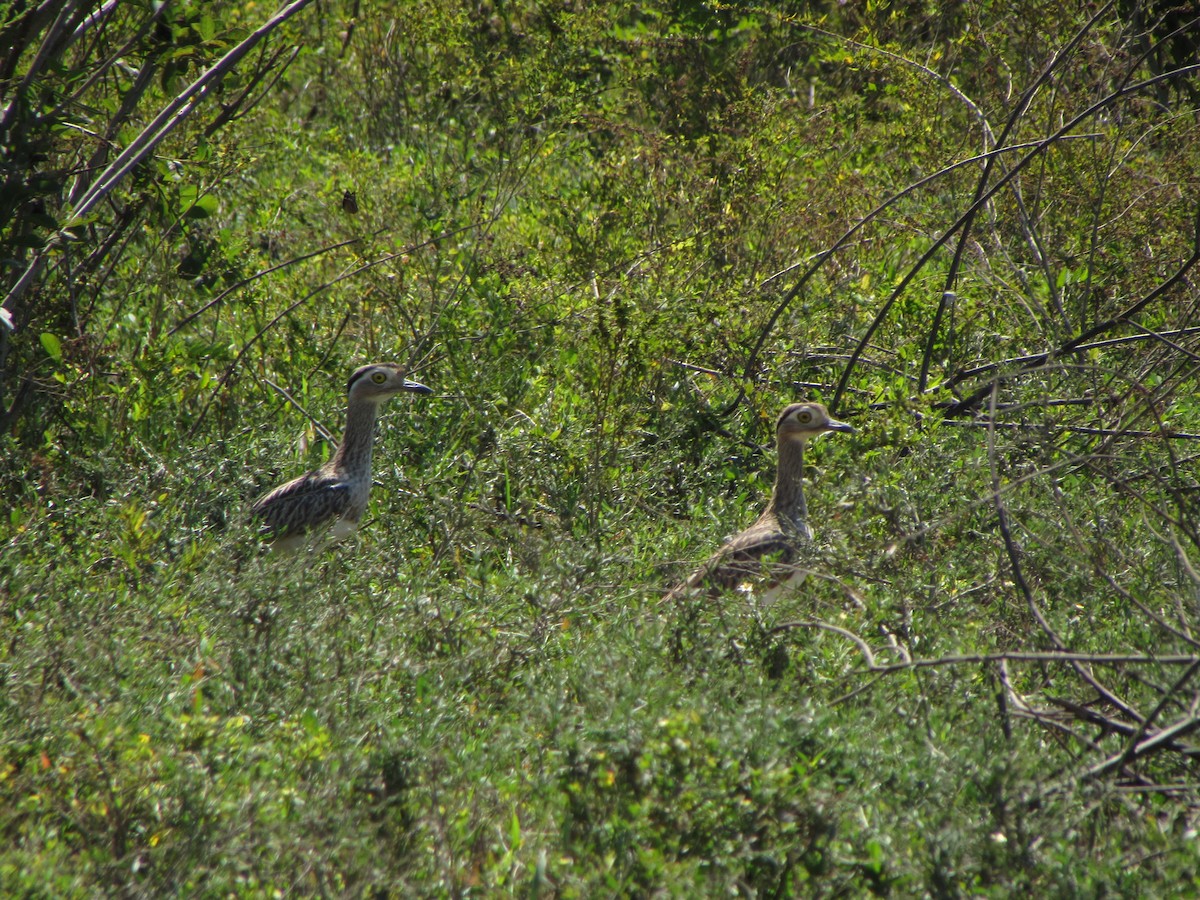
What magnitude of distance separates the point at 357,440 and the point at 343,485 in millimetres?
306

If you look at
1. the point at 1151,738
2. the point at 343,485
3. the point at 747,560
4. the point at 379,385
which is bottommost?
the point at 747,560

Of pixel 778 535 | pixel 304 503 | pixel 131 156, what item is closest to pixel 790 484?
pixel 778 535

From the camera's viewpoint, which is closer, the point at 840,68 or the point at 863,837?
the point at 863,837

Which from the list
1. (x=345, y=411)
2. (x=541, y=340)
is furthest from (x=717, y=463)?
(x=345, y=411)

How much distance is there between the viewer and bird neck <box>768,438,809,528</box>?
6.73 metres

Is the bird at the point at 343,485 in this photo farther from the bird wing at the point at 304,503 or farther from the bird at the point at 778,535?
the bird at the point at 778,535

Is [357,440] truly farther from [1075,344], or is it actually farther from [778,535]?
[1075,344]

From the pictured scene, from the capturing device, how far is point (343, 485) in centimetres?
696

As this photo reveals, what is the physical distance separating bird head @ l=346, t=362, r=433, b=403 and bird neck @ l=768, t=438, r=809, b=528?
1956 millimetres

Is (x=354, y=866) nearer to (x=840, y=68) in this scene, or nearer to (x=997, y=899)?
(x=997, y=899)

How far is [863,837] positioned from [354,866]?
1494 millimetres

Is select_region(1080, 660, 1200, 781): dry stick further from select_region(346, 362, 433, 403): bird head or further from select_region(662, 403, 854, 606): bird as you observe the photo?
select_region(346, 362, 433, 403): bird head

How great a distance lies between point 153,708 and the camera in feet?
14.8

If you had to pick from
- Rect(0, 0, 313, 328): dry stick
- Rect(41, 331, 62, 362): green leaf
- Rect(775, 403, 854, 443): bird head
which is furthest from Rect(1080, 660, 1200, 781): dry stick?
Rect(41, 331, 62, 362): green leaf
